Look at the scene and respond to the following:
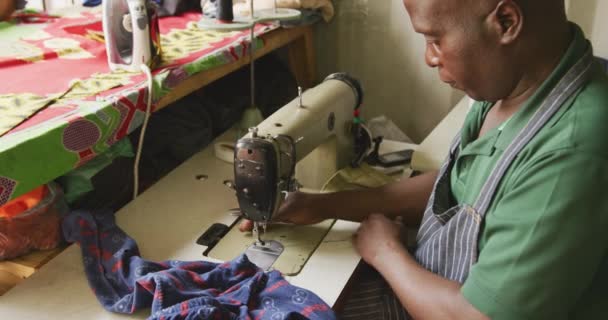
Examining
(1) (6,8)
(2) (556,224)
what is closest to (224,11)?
(1) (6,8)

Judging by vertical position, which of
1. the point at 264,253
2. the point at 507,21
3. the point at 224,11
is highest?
the point at 507,21

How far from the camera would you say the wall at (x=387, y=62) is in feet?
6.77

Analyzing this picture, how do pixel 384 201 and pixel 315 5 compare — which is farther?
pixel 315 5

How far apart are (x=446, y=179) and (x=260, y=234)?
1.28ft

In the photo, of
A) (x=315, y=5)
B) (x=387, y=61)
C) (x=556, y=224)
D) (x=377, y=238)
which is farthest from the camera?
(x=387, y=61)

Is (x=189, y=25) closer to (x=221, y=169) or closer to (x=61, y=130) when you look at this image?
(x=221, y=169)

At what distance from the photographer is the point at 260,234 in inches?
47.3

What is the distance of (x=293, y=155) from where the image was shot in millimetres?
1157

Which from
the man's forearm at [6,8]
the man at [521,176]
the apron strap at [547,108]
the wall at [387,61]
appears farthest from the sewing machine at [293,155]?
the man's forearm at [6,8]

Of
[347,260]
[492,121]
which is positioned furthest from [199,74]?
[492,121]

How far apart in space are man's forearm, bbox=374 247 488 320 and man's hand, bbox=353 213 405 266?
0.05ft

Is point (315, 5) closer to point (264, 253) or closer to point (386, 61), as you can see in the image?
point (386, 61)

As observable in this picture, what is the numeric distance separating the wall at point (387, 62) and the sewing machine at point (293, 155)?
0.66 metres

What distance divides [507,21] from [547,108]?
0.48 ft
